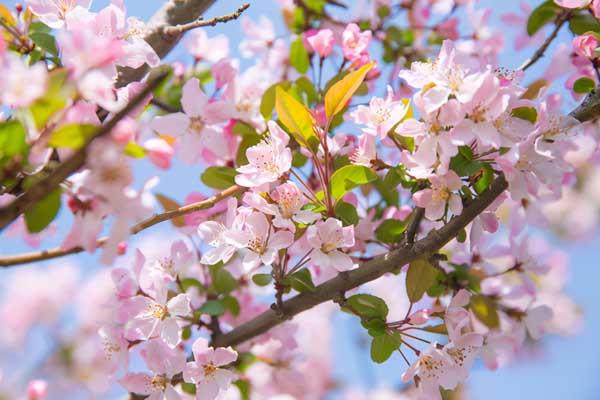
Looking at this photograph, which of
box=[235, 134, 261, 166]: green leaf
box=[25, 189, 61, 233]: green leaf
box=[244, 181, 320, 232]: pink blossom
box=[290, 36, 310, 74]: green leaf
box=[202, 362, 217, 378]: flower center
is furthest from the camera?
box=[290, 36, 310, 74]: green leaf

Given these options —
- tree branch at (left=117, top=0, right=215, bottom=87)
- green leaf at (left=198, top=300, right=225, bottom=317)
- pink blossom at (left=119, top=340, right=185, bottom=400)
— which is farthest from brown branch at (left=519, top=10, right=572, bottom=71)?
pink blossom at (left=119, top=340, right=185, bottom=400)

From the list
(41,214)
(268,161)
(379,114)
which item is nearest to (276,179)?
(268,161)

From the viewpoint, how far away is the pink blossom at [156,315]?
105 cm

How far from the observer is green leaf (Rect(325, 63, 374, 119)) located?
101 cm

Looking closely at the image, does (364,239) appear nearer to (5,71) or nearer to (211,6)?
(211,6)

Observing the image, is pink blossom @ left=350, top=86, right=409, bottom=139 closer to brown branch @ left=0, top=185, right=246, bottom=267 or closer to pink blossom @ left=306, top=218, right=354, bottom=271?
pink blossom @ left=306, top=218, right=354, bottom=271

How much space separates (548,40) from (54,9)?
90 cm

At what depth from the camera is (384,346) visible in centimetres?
104

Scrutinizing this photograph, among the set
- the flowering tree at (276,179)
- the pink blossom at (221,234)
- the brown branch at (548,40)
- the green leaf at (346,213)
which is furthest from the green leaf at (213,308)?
the brown branch at (548,40)

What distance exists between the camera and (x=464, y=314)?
1.04 m

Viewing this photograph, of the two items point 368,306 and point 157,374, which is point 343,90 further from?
point 157,374

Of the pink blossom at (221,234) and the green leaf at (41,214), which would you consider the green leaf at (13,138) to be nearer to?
the green leaf at (41,214)

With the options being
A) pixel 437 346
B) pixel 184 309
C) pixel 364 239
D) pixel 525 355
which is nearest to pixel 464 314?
pixel 437 346

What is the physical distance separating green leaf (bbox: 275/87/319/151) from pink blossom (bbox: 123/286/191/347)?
1.03 feet
